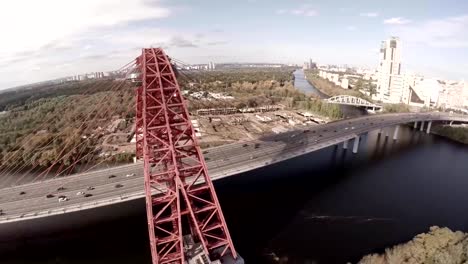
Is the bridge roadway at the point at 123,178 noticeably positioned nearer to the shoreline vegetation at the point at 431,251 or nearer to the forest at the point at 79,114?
the forest at the point at 79,114

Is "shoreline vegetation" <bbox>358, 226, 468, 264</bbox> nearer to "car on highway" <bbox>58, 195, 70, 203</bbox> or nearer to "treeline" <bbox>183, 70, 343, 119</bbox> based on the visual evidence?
"car on highway" <bbox>58, 195, 70, 203</bbox>

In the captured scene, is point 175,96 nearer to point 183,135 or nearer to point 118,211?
point 183,135

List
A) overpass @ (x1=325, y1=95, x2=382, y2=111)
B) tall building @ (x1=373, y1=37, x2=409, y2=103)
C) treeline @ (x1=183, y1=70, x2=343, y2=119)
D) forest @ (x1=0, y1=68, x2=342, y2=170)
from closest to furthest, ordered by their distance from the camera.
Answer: forest @ (x1=0, y1=68, x2=342, y2=170), treeline @ (x1=183, y1=70, x2=343, y2=119), overpass @ (x1=325, y1=95, x2=382, y2=111), tall building @ (x1=373, y1=37, x2=409, y2=103)

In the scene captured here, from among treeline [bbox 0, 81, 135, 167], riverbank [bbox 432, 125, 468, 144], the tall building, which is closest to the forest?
treeline [bbox 0, 81, 135, 167]

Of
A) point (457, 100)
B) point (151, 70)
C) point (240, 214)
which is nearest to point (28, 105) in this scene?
point (240, 214)

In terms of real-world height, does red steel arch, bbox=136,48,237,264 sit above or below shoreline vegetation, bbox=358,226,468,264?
above

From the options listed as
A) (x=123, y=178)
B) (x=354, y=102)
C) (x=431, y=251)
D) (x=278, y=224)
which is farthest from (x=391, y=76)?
(x=123, y=178)

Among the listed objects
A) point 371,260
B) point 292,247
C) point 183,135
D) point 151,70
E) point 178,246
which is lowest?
point 292,247
